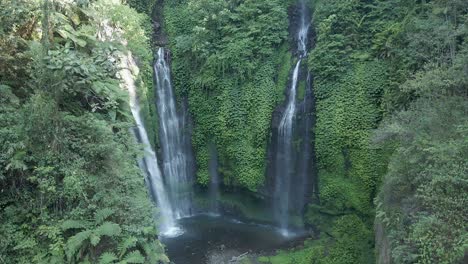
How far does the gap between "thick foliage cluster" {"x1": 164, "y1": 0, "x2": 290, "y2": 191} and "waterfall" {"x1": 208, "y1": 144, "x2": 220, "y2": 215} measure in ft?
0.92

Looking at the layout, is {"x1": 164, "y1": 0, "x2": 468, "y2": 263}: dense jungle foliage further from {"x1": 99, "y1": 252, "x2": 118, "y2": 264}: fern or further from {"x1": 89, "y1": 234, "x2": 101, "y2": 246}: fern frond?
{"x1": 89, "y1": 234, "x2": 101, "y2": 246}: fern frond

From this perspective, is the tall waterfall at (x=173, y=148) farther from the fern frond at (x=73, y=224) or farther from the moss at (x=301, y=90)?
the fern frond at (x=73, y=224)

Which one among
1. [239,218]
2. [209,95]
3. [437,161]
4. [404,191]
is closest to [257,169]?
[239,218]

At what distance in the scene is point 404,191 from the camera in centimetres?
910

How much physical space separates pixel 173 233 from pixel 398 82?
34.3ft

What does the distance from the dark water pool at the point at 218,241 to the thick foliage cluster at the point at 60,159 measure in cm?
559

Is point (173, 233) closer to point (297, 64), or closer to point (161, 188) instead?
point (161, 188)

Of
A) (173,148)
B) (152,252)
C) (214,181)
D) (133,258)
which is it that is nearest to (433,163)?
(152,252)

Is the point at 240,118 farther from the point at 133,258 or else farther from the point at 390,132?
the point at 133,258

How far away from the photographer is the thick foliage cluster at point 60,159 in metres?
7.40

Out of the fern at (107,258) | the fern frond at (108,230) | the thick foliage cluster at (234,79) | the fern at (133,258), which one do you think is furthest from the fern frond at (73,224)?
the thick foliage cluster at (234,79)

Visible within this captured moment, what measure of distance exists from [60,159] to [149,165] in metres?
8.45

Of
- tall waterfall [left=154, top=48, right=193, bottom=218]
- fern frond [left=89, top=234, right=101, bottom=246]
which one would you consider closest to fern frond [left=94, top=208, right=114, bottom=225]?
fern frond [left=89, top=234, right=101, bottom=246]

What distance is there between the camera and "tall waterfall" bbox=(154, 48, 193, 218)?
57.7 ft
